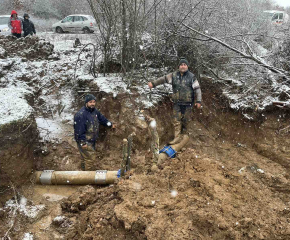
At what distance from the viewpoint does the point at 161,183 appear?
3.45m

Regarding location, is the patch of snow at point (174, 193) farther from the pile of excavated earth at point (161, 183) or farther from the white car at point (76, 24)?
the white car at point (76, 24)

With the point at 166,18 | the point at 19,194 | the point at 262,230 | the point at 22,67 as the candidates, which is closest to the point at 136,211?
the point at 262,230

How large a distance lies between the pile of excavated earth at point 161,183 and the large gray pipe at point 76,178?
152 mm

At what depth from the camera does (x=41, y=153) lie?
5434mm

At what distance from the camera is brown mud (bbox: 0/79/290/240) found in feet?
9.35

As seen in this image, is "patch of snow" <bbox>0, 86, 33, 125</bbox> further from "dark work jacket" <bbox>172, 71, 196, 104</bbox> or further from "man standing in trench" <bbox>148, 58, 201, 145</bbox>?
"dark work jacket" <bbox>172, 71, 196, 104</bbox>

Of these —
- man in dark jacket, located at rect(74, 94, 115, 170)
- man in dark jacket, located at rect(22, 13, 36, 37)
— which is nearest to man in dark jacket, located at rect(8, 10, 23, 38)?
man in dark jacket, located at rect(22, 13, 36, 37)

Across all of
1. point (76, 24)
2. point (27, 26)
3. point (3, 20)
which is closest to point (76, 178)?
point (27, 26)

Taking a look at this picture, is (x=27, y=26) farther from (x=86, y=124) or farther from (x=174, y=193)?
(x=174, y=193)

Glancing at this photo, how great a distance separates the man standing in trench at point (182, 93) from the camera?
5117 mm

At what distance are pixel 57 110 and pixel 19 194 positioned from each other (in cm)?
262

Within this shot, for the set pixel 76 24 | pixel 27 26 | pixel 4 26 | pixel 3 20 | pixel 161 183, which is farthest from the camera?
pixel 76 24

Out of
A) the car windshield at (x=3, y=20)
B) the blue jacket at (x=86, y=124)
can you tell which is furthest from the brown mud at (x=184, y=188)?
the car windshield at (x=3, y=20)

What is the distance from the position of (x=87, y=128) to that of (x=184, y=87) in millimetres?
2243
